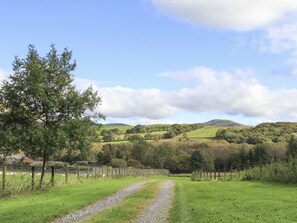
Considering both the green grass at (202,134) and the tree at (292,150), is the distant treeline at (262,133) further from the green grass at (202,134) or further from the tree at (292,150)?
the tree at (292,150)

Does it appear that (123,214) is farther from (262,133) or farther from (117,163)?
(262,133)

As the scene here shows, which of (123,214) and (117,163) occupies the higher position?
(117,163)

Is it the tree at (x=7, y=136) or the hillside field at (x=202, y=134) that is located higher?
the hillside field at (x=202, y=134)

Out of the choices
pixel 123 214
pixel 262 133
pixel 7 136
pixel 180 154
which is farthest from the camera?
pixel 262 133

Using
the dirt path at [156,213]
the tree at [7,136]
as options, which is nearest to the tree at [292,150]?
the dirt path at [156,213]

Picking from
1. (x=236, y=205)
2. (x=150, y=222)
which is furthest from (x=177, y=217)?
(x=236, y=205)

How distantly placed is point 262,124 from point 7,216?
17524 cm

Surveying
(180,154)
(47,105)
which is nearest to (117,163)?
(180,154)

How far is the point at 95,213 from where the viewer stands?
63.0ft

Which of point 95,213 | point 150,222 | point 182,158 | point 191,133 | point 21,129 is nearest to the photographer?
point 150,222

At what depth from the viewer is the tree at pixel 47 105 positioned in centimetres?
3183

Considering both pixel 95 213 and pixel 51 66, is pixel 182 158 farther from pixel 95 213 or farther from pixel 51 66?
pixel 95 213

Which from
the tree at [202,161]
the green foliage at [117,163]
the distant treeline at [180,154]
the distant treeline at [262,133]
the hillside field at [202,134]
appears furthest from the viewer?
the hillside field at [202,134]

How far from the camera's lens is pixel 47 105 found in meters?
32.7
